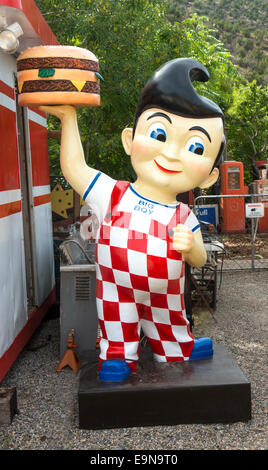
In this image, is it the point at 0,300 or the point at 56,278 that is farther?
the point at 56,278

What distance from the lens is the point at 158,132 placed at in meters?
3.00

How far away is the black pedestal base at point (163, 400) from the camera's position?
2.96m

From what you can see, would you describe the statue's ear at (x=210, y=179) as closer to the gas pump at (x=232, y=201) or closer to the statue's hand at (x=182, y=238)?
the statue's hand at (x=182, y=238)

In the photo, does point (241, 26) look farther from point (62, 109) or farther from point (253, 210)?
point (62, 109)

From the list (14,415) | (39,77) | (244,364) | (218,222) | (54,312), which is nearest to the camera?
(39,77)

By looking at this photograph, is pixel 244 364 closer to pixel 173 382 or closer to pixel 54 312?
pixel 173 382

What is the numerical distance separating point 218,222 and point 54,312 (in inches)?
322

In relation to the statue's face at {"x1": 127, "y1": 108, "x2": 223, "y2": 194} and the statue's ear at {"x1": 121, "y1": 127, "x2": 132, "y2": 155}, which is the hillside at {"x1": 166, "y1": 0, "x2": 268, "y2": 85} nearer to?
the statue's ear at {"x1": 121, "y1": 127, "x2": 132, "y2": 155}

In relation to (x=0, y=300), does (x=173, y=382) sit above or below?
below

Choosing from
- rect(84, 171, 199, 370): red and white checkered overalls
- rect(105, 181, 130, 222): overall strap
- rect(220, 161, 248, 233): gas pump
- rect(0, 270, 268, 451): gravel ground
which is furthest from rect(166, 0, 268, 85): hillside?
rect(84, 171, 199, 370): red and white checkered overalls

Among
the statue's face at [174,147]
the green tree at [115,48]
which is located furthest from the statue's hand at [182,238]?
the green tree at [115,48]

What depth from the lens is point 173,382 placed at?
3.02 meters

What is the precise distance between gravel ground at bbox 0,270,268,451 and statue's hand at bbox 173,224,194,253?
1164 mm

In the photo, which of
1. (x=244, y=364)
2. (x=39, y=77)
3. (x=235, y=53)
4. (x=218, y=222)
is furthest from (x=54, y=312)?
(x=235, y=53)
